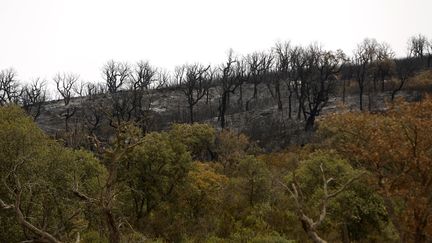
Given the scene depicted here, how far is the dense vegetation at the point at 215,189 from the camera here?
57.9 ft

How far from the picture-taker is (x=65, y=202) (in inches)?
861

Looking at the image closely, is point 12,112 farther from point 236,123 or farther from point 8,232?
point 236,123

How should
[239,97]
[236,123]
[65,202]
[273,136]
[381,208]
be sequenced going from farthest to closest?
[239,97] → [236,123] → [273,136] → [381,208] → [65,202]

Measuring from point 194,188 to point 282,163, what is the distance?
15.6 meters

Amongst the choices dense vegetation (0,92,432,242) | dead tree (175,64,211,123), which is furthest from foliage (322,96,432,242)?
dead tree (175,64,211,123)

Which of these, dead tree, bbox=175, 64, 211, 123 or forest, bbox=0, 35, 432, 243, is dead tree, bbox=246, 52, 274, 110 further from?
forest, bbox=0, 35, 432, 243

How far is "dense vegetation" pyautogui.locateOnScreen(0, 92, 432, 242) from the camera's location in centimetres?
1764

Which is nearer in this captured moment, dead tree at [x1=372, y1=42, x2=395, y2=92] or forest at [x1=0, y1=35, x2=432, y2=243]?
forest at [x1=0, y1=35, x2=432, y2=243]

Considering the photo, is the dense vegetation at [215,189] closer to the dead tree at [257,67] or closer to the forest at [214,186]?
the forest at [214,186]

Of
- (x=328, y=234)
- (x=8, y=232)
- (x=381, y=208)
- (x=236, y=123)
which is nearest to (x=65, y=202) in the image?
(x=8, y=232)

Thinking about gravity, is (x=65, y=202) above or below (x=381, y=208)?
above

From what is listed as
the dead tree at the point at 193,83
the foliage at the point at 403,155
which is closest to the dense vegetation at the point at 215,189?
the foliage at the point at 403,155

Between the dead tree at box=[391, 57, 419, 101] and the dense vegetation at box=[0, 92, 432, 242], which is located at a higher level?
the dead tree at box=[391, 57, 419, 101]

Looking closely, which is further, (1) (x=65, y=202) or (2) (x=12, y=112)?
(2) (x=12, y=112)
